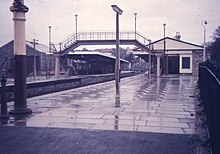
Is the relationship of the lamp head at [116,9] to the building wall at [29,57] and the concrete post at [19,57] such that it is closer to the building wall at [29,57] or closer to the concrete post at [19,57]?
the concrete post at [19,57]

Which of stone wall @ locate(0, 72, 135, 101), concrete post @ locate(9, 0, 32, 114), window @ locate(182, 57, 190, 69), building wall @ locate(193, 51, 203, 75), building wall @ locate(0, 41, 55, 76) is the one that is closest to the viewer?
concrete post @ locate(9, 0, 32, 114)

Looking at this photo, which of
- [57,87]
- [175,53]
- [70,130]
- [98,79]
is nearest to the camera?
[70,130]

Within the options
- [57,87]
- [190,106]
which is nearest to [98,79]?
[57,87]

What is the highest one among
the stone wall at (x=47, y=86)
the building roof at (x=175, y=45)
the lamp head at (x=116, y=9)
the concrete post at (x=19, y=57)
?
the building roof at (x=175, y=45)

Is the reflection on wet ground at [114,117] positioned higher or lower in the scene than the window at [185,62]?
lower

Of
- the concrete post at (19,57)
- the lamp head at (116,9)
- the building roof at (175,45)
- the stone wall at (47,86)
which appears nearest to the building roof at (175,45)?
the building roof at (175,45)

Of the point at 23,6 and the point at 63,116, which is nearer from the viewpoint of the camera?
the point at 63,116

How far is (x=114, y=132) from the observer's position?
665cm

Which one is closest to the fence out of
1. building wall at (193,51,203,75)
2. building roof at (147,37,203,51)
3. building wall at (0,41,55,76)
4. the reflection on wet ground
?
the reflection on wet ground

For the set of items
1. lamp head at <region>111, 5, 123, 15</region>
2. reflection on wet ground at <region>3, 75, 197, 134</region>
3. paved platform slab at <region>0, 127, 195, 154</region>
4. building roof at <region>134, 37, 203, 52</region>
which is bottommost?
paved platform slab at <region>0, 127, 195, 154</region>

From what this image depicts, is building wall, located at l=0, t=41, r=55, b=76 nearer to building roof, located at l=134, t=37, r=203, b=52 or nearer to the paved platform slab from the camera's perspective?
building roof, located at l=134, t=37, r=203, b=52

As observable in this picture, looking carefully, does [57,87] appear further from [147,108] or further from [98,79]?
[147,108]

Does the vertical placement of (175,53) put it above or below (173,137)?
above

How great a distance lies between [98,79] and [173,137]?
23.6 m
